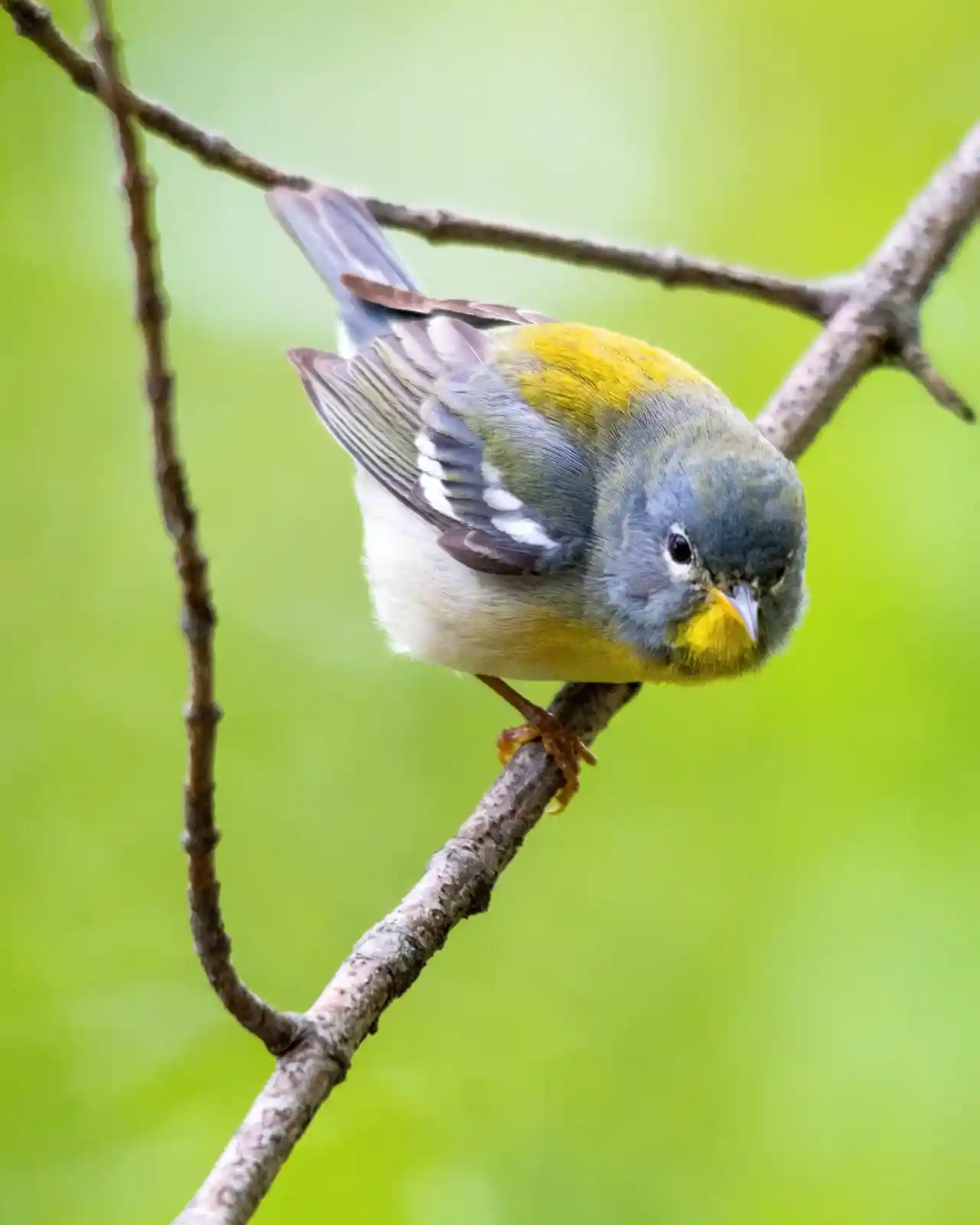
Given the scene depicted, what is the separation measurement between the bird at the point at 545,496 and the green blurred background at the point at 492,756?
59 cm

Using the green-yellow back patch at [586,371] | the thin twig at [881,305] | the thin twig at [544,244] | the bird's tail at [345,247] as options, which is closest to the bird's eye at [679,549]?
the green-yellow back patch at [586,371]

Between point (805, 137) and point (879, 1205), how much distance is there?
301 centimetres

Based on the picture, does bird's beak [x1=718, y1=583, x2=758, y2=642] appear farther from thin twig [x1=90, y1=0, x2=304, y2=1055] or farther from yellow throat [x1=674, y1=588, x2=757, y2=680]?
thin twig [x1=90, y1=0, x2=304, y2=1055]

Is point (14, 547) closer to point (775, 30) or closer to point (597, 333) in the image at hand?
point (597, 333)

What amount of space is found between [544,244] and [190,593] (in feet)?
6.42

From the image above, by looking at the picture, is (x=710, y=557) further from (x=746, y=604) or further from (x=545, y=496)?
(x=545, y=496)

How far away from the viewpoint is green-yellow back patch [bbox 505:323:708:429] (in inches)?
116

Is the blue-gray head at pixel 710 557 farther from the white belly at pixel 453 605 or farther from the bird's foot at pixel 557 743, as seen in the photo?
the bird's foot at pixel 557 743

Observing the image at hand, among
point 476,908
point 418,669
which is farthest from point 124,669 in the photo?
point 476,908

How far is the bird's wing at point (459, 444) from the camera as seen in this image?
9.32 feet

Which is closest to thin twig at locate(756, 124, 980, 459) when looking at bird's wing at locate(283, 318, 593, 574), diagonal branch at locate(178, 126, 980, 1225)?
diagonal branch at locate(178, 126, 980, 1225)

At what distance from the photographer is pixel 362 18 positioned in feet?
15.8

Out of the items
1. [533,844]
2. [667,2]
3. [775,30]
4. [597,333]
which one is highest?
[667,2]

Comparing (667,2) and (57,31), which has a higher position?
(667,2)
